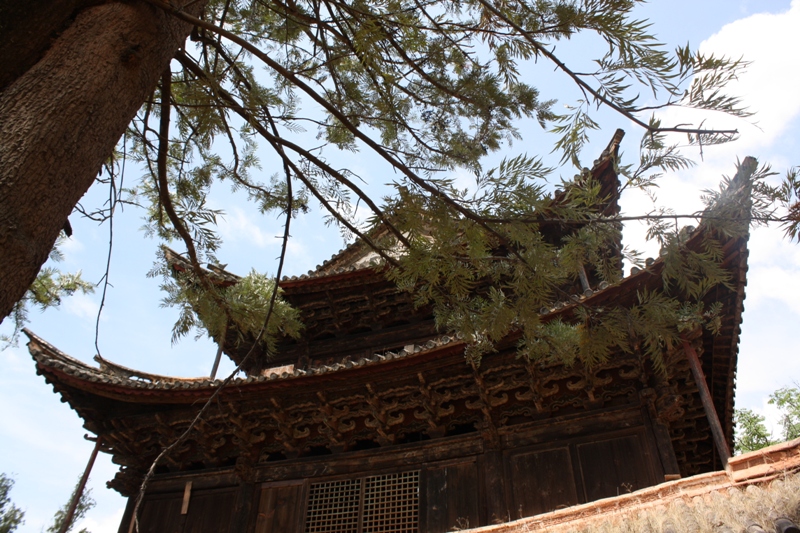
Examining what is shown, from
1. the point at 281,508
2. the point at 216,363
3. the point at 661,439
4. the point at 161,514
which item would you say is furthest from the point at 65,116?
the point at 216,363

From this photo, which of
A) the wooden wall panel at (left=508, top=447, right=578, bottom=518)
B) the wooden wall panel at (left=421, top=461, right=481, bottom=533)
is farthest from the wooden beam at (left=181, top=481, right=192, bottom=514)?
the wooden wall panel at (left=508, top=447, right=578, bottom=518)

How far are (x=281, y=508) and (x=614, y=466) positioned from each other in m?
3.79

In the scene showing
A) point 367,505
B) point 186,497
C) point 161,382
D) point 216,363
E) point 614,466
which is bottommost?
point 367,505

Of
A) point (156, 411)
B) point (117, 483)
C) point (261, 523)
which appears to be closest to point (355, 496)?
point (261, 523)

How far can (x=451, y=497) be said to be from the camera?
595cm

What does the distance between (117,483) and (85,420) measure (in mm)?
1006

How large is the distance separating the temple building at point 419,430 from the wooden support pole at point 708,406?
0.6 inches

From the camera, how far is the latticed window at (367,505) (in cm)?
606

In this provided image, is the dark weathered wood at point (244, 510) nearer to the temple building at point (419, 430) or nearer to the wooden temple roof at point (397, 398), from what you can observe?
the temple building at point (419, 430)

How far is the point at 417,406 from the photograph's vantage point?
21.0 feet

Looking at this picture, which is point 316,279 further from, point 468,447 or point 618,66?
point 618,66

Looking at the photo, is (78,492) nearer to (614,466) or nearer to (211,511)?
(211,511)

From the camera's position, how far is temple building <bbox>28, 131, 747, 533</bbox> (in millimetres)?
5484

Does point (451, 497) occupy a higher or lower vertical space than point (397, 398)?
lower
